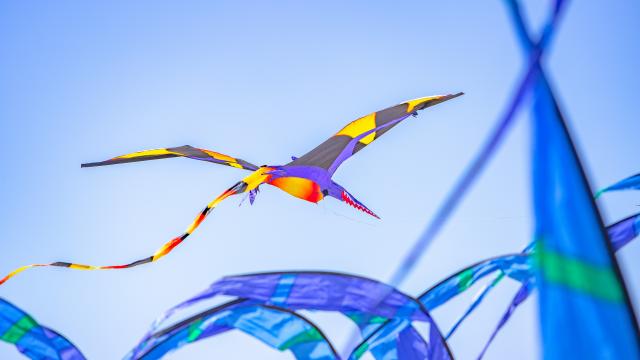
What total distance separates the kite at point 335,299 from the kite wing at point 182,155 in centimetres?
259

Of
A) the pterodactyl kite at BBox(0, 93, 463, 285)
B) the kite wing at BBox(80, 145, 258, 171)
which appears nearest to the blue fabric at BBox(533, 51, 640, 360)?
the pterodactyl kite at BBox(0, 93, 463, 285)

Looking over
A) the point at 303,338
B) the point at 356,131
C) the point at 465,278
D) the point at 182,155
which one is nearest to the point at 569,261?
the point at 303,338

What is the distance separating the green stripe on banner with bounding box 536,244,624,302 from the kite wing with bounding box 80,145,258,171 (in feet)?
14.1

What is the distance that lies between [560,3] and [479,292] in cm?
Result: 296

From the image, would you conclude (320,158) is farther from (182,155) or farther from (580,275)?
(580,275)

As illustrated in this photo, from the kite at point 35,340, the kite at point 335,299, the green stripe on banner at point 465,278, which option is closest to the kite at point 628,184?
the green stripe on banner at point 465,278

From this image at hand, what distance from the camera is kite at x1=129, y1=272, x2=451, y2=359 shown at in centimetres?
290

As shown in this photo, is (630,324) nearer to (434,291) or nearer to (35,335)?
(434,291)

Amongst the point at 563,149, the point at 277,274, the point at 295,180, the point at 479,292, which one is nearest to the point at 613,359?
the point at 563,149

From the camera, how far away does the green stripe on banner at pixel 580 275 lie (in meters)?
1.38

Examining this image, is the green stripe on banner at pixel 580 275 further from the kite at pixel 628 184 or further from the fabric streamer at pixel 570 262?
the kite at pixel 628 184

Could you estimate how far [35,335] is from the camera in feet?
11.8

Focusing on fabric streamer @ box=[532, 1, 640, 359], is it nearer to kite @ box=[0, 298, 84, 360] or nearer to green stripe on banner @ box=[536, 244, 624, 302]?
green stripe on banner @ box=[536, 244, 624, 302]

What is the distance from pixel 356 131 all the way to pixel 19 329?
3040 mm
